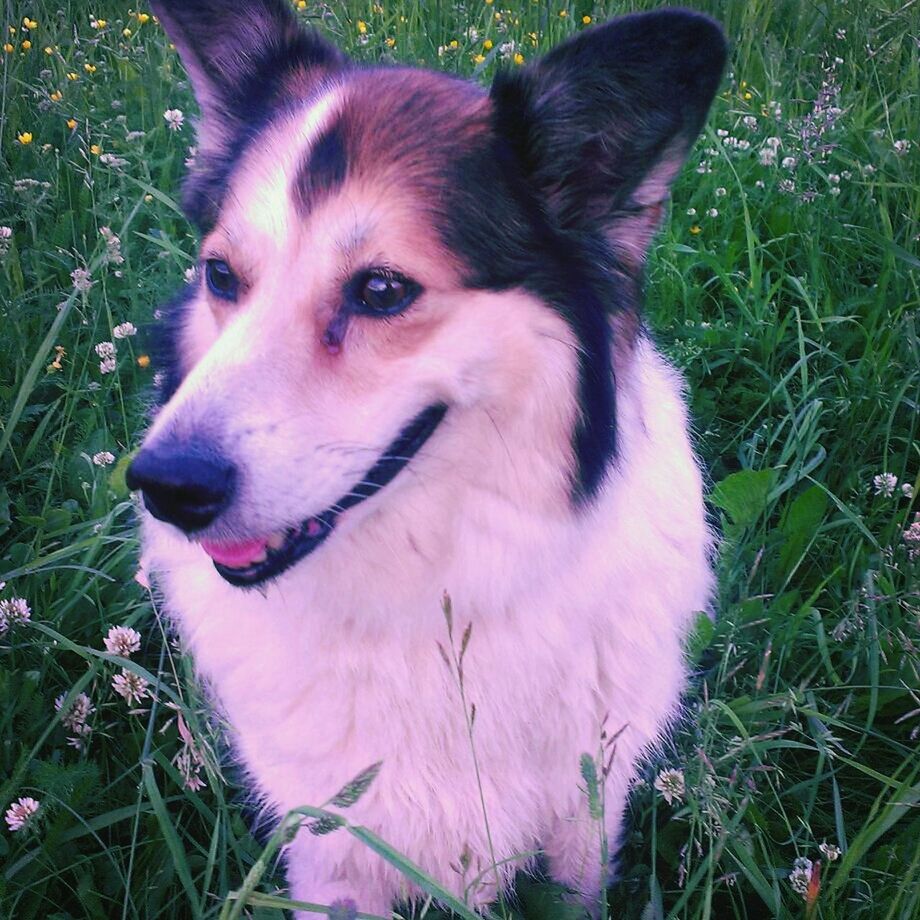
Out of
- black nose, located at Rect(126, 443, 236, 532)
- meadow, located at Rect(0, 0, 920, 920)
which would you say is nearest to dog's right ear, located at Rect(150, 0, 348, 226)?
meadow, located at Rect(0, 0, 920, 920)

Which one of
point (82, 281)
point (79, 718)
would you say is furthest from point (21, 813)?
point (82, 281)

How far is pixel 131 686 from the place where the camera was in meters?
1.75

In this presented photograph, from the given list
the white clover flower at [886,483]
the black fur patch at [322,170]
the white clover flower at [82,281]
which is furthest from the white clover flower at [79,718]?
the white clover flower at [886,483]

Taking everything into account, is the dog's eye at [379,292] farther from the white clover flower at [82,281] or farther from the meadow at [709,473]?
the white clover flower at [82,281]

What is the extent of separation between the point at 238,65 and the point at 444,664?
134cm

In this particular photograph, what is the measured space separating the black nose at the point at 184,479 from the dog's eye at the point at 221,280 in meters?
0.40

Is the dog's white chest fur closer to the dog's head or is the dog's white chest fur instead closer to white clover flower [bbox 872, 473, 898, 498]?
the dog's head

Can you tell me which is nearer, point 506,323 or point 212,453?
point 212,453

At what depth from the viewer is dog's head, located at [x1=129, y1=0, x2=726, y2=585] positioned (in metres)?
1.31

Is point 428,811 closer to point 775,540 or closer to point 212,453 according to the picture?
point 212,453

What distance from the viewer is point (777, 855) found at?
180 cm

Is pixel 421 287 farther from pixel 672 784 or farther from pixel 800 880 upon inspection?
pixel 800 880

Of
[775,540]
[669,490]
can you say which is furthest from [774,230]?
[669,490]

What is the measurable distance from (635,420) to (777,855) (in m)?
0.98
